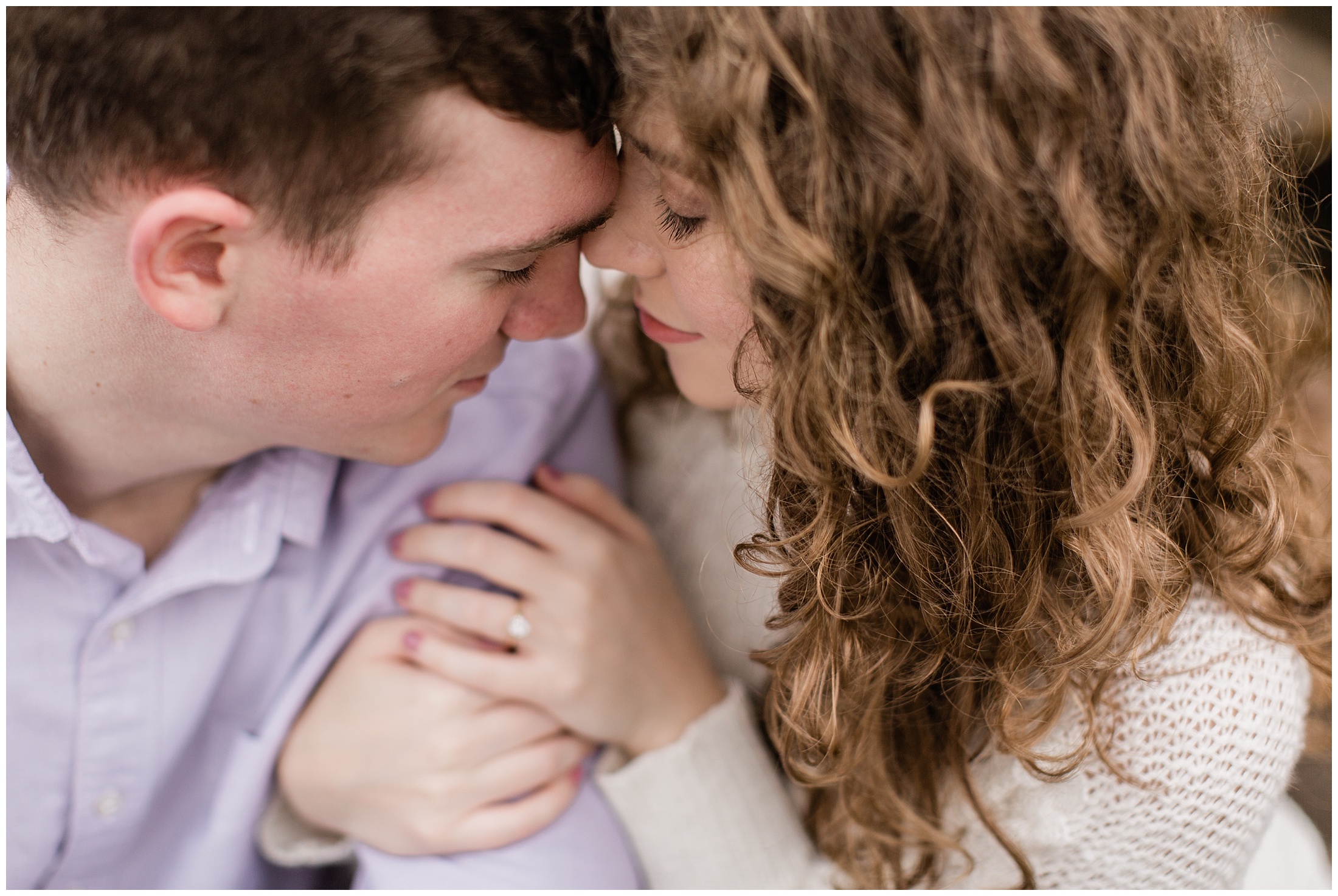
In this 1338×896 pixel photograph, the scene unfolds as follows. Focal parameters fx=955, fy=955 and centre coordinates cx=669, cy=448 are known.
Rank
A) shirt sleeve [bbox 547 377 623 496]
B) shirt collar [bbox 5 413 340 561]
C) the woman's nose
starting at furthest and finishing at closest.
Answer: shirt sleeve [bbox 547 377 623 496]
shirt collar [bbox 5 413 340 561]
the woman's nose

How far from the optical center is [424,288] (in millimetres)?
997

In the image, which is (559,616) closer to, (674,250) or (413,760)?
(413,760)

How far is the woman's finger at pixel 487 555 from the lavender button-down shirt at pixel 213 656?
62mm

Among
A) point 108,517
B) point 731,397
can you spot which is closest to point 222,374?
point 108,517

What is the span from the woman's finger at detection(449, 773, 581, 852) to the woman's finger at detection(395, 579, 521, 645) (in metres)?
0.22

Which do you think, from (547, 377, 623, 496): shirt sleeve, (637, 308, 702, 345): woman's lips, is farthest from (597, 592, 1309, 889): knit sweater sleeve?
(637, 308, 702, 345): woman's lips

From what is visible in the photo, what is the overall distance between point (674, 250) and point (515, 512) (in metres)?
0.47

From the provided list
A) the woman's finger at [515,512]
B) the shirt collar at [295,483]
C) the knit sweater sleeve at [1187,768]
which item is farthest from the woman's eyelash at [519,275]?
the knit sweater sleeve at [1187,768]

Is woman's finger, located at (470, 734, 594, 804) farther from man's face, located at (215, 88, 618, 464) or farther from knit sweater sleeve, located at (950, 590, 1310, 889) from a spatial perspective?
knit sweater sleeve, located at (950, 590, 1310, 889)

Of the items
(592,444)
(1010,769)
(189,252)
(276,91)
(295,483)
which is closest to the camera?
(276,91)

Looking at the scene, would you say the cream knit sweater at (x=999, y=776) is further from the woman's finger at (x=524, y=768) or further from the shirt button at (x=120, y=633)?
the shirt button at (x=120, y=633)

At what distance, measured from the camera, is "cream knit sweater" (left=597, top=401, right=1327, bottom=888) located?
1.11 m

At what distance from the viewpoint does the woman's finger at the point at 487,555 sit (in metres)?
1.27

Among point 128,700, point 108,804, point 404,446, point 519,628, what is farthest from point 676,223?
point 108,804
